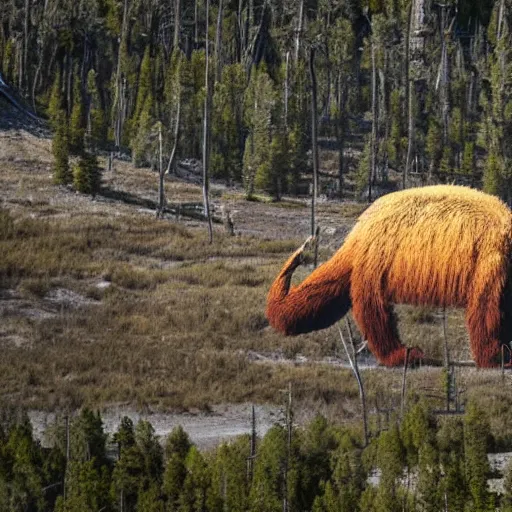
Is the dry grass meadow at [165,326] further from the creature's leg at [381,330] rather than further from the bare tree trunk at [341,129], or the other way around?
the bare tree trunk at [341,129]

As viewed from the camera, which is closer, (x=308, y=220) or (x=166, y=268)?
(x=166, y=268)

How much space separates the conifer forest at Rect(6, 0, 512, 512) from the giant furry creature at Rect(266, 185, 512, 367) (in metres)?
0.34

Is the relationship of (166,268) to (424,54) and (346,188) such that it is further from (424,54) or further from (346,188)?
(346,188)

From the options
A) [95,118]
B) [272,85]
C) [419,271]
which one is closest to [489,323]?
[419,271]

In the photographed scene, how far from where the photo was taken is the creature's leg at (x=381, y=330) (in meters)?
15.1

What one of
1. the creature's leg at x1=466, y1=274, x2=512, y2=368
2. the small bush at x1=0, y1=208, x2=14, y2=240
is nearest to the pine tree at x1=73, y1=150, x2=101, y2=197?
the small bush at x1=0, y1=208, x2=14, y2=240

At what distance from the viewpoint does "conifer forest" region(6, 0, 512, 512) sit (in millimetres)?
10664

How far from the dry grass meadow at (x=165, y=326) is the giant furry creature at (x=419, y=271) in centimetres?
26

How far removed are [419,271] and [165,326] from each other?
4.10 meters

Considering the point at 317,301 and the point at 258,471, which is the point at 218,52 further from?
the point at 258,471

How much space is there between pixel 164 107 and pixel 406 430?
82.8 ft

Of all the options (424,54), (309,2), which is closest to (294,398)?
(424,54)

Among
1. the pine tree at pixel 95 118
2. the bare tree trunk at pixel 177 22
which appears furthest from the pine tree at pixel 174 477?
the bare tree trunk at pixel 177 22

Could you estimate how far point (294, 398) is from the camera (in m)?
13.9
